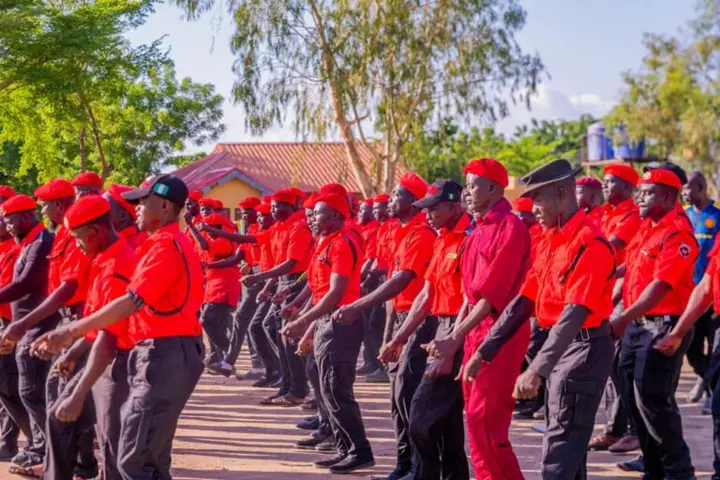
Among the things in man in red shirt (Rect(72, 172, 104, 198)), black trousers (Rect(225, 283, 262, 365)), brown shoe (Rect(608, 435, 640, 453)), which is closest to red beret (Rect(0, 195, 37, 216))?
man in red shirt (Rect(72, 172, 104, 198))

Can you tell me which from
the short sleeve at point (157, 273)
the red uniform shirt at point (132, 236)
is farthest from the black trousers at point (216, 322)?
the short sleeve at point (157, 273)

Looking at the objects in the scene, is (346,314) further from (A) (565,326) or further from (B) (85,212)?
(A) (565,326)

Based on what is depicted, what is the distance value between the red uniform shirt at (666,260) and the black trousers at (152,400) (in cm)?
325

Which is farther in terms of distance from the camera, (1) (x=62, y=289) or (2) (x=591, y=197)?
(2) (x=591, y=197)

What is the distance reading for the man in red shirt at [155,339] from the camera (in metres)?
5.61

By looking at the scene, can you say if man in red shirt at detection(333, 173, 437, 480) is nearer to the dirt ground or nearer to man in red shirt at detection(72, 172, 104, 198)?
the dirt ground

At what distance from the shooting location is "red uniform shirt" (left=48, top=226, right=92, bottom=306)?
7.01 metres

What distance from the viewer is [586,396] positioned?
5770 millimetres

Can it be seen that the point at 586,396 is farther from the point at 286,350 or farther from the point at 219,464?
the point at 286,350

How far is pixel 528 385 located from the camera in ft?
17.9

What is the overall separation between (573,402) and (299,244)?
5741 mm

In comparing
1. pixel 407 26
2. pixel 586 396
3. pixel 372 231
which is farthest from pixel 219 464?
pixel 407 26

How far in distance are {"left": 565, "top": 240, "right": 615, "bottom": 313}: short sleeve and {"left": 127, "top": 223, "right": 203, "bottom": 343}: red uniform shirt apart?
6.60 ft

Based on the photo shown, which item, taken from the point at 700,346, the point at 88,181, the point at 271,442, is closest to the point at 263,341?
the point at 271,442
